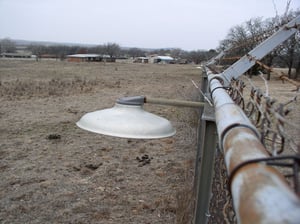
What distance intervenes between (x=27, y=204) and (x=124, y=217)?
126 cm

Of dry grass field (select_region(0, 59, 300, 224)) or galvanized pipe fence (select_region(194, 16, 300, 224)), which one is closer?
galvanized pipe fence (select_region(194, 16, 300, 224))

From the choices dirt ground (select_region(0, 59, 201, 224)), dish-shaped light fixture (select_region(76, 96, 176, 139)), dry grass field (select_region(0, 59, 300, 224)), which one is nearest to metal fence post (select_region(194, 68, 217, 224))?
dish-shaped light fixture (select_region(76, 96, 176, 139))

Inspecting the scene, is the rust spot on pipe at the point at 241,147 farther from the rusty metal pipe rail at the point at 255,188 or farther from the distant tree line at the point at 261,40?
the distant tree line at the point at 261,40

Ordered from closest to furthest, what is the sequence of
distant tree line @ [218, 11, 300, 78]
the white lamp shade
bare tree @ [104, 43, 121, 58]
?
the white lamp shade, distant tree line @ [218, 11, 300, 78], bare tree @ [104, 43, 121, 58]

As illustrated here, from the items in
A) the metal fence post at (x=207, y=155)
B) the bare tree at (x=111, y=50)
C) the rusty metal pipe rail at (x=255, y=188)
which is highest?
the rusty metal pipe rail at (x=255, y=188)

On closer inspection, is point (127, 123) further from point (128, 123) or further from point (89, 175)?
point (89, 175)

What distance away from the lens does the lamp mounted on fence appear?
1580 millimetres

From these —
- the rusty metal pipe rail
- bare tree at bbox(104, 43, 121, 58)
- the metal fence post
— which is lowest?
bare tree at bbox(104, 43, 121, 58)

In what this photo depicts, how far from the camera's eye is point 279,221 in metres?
0.38

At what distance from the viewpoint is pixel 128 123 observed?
5.26ft

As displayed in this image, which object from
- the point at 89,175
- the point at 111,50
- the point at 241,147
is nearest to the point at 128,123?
the point at 241,147

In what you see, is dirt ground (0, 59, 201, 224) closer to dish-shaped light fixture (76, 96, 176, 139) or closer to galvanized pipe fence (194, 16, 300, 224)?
dish-shaped light fixture (76, 96, 176, 139)

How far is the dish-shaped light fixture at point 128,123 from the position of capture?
5.18 ft

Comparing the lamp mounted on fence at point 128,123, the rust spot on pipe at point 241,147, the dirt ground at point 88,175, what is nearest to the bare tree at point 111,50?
the dirt ground at point 88,175
